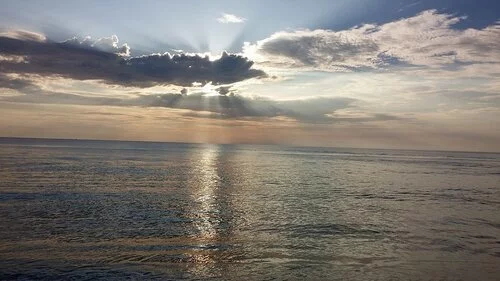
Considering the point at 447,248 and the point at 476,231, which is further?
the point at 476,231

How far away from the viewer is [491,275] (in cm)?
1964

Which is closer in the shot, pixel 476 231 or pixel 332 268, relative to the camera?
pixel 332 268

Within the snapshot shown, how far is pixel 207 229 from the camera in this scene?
93.0ft

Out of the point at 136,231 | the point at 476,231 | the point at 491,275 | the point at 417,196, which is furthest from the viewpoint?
the point at 417,196

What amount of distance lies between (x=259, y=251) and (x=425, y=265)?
9101 millimetres

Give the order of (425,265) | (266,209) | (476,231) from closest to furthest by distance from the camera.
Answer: (425,265) → (476,231) → (266,209)

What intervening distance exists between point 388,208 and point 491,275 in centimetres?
2037

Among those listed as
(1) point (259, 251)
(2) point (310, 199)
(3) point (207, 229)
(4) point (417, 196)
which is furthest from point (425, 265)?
(4) point (417, 196)

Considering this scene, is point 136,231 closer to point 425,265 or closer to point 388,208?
point 425,265

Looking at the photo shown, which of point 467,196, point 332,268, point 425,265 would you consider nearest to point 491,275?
point 425,265

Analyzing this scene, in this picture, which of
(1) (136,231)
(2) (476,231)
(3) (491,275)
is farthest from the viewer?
(2) (476,231)

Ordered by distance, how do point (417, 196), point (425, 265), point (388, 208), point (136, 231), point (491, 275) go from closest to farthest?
point (491, 275) → point (425, 265) → point (136, 231) → point (388, 208) → point (417, 196)

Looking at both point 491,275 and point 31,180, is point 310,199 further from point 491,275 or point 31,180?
point 31,180

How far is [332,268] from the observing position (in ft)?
66.2
